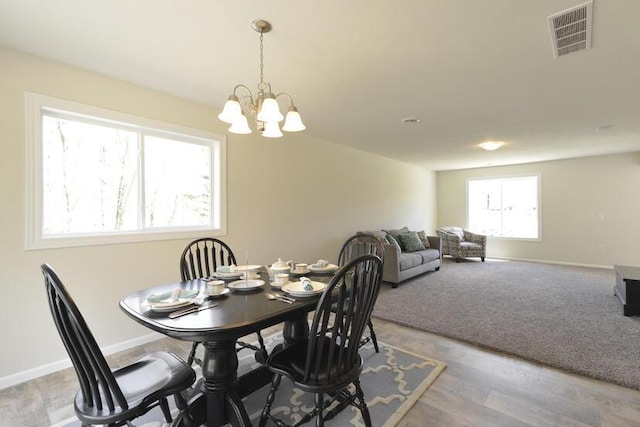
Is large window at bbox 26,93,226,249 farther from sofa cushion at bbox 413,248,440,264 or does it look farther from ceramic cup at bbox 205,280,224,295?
sofa cushion at bbox 413,248,440,264

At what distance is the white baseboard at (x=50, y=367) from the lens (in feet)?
6.98

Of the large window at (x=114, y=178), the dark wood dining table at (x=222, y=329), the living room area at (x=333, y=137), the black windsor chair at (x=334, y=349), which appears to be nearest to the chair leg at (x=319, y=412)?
the black windsor chair at (x=334, y=349)

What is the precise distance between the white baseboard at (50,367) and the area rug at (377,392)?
0.79 m

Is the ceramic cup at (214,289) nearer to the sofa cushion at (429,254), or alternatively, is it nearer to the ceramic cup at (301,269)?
the ceramic cup at (301,269)

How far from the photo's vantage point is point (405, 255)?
5074 mm

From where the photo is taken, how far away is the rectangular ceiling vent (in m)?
1.74

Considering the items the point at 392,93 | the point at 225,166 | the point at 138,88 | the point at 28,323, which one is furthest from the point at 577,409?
the point at 138,88

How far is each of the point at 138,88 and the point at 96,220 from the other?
4.19 feet

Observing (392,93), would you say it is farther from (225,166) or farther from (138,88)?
(138,88)

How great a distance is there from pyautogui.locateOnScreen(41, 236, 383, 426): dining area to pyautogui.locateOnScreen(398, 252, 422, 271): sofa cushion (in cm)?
320

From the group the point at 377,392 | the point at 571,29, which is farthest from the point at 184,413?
the point at 571,29

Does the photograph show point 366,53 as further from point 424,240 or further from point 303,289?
point 424,240

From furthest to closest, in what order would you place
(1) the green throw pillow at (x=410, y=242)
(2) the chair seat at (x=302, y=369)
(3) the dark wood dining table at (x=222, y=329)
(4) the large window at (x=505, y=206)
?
(4) the large window at (x=505, y=206), (1) the green throw pillow at (x=410, y=242), (2) the chair seat at (x=302, y=369), (3) the dark wood dining table at (x=222, y=329)

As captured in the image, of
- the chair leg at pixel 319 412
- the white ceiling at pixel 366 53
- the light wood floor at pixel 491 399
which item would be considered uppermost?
the white ceiling at pixel 366 53
